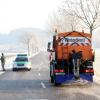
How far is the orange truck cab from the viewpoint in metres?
23.5

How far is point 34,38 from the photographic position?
577 ft

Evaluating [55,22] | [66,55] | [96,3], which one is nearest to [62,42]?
[66,55]

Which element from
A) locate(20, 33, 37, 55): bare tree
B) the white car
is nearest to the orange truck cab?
the white car

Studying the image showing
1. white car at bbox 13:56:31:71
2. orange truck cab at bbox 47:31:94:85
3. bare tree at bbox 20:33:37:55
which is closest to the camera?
orange truck cab at bbox 47:31:94:85

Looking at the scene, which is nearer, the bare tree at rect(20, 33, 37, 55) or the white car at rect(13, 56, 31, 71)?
the white car at rect(13, 56, 31, 71)

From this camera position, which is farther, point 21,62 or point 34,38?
point 34,38

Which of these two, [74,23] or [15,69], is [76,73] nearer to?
[15,69]

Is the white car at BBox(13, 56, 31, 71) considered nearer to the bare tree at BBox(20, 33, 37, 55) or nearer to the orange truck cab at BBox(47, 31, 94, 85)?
the orange truck cab at BBox(47, 31, 94, 85)

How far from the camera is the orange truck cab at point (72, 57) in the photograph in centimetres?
2348

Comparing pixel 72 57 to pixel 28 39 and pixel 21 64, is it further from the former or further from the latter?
pixel 28 39

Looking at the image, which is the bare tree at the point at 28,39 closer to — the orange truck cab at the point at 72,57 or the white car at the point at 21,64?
the white car at the point at 21,64

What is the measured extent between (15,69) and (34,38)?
439 ft

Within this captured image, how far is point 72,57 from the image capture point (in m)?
23.7

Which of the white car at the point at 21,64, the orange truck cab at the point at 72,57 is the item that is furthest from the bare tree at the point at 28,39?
the orange truck cab at the point at 72,57
